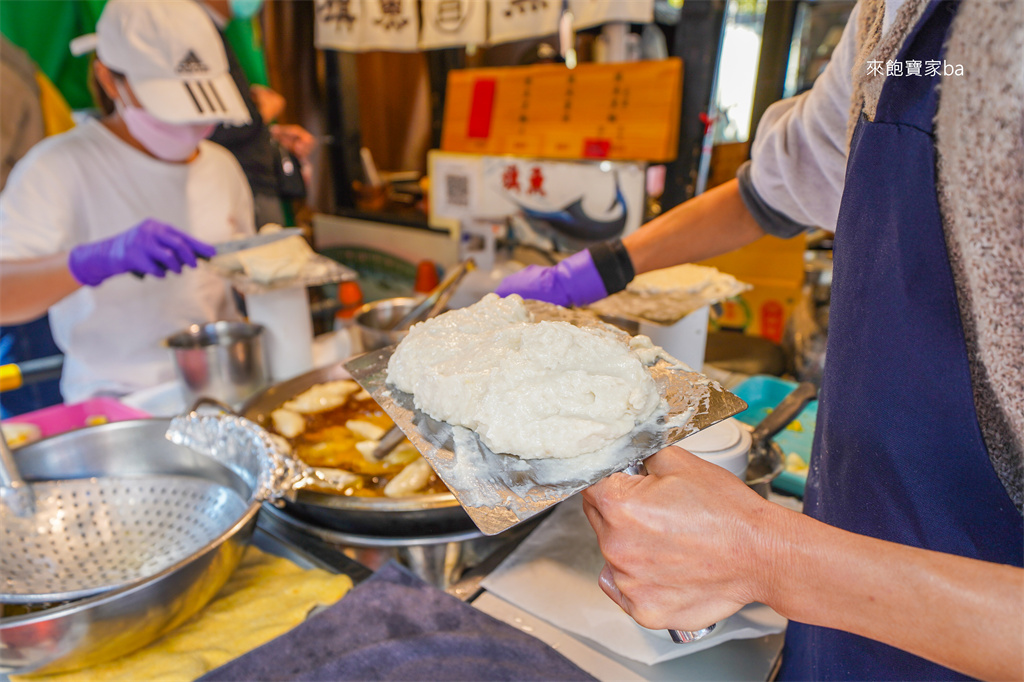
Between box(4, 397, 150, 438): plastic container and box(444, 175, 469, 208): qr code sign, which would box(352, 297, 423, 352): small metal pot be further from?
box(444, 175, 469, 208): qr code sign

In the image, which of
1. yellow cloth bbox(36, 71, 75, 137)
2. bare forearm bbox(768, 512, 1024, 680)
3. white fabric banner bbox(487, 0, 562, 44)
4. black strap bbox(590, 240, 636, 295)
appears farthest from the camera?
yellow cloth bbox(36, 71, 75, 137)

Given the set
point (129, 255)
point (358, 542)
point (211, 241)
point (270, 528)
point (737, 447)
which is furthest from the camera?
point (211, 241)

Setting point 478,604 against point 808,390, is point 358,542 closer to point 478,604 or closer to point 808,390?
point 478,604

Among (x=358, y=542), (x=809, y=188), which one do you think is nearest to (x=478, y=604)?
(x=358, y=542)

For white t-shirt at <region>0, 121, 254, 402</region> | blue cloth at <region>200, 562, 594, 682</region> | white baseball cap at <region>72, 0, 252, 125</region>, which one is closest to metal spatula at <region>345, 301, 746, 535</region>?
blue cloth at <region>200, 562, 594, 682</region>

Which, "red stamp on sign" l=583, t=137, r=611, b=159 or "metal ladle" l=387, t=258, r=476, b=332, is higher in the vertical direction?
"red stamp on sign" l=583, t=137, r=611, b=159

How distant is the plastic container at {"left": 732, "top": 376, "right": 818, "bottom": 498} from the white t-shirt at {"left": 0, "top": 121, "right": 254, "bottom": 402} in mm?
2370

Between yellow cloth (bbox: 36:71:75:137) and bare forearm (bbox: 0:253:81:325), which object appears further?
yellow cloth (bbox: 36:71:75:137)

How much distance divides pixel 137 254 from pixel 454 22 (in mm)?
2650

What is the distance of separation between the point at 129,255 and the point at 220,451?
1006mm

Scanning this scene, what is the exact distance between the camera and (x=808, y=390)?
1.36 metres

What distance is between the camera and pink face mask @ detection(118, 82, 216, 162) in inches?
94.3

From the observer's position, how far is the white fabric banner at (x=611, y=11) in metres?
2.83

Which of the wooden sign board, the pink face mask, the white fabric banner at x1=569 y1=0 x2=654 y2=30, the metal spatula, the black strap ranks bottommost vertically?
the metal spatula
